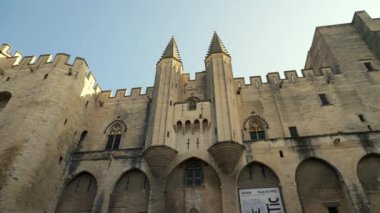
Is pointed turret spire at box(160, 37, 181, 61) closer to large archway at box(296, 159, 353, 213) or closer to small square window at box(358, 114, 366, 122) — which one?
large archway at box(296, 159, 353, 213)

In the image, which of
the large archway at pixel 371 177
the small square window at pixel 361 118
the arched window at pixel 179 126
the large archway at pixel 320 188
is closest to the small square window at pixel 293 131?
the large archway at pixel 320 188

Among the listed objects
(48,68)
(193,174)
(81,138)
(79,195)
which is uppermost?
(48,68)

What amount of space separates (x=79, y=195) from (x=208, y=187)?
7.03 meters

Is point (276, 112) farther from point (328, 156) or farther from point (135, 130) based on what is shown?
point (135, 130)

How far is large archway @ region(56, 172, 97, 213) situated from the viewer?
14.1 metres

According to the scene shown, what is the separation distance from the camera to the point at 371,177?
500 inches

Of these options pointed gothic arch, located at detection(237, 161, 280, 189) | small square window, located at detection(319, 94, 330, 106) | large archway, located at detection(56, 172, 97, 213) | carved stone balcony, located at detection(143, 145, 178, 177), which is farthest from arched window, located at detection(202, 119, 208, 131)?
small square window, located at detection(319, 94, 330, 106)

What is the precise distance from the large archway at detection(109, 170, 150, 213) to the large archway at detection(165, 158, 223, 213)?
1.29 metres

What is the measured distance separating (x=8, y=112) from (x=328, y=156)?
1710 centimetres

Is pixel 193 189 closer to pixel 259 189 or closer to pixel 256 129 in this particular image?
pixel 259 189

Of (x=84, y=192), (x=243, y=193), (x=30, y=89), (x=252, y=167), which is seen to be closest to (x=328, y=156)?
(x=252, y=167)

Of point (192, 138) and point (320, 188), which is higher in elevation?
point (192, 138)

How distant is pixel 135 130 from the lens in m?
17.5

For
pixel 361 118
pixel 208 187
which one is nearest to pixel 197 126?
pixel 208 187
